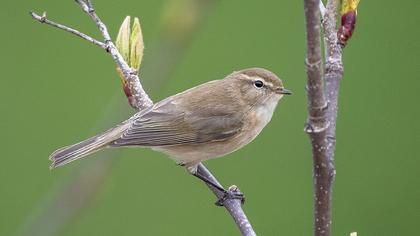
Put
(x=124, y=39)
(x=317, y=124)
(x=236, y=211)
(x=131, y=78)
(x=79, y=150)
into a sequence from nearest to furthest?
(x=317, y=124)
(x=236, y=211)
(x=124, y=39)
(x=131, y=78)
(x=79, y=150)

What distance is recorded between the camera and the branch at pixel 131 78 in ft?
6.70

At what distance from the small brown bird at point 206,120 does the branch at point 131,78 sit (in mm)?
71

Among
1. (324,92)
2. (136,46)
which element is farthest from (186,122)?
(324,92)

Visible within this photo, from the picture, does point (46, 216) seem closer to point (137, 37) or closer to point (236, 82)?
point (137, 37)

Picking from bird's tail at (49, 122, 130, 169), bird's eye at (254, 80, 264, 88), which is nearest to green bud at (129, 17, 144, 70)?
bird's tail at (49, 122, 130, 169)

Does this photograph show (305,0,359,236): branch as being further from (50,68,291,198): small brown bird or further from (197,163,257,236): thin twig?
(50,68,291,198): small brown bird

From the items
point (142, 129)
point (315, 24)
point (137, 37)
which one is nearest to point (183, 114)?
point (142, 129)

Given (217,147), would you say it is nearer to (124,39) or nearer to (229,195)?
(229,195)

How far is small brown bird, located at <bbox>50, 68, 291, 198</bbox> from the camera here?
2.90 meters

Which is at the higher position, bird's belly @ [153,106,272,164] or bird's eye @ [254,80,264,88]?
bird's eye @ [254,80,264,88]

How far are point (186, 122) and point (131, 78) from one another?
51cm

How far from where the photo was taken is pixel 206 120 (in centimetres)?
297

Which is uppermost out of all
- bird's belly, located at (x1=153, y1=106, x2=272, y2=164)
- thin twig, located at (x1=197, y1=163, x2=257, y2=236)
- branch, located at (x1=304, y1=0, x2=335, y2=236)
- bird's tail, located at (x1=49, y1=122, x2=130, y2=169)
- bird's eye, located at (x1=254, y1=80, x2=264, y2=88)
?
bird's eye, located at (x1=254, y1=80, x2=264, y2=88)

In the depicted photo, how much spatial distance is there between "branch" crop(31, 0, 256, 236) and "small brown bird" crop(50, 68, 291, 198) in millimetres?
71
